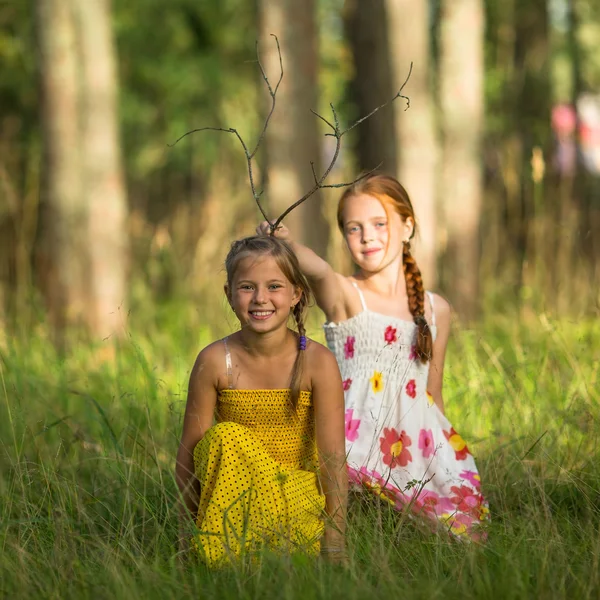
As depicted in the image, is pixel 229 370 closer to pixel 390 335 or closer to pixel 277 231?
pixel 277 231

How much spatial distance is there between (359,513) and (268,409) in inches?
16.6

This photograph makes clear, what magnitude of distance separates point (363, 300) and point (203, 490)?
44.1 inches

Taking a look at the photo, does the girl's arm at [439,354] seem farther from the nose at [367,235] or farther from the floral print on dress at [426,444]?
the nose at [367,235]

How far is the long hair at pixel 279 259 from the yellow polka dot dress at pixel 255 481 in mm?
61

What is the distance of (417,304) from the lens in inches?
152

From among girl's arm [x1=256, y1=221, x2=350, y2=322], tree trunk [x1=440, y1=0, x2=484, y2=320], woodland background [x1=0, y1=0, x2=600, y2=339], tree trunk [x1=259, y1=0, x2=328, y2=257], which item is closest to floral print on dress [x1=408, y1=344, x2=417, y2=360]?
girl's arm [x1=256, y1=221, x2=350, y2=322]

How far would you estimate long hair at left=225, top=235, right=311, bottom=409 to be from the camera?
3.10m

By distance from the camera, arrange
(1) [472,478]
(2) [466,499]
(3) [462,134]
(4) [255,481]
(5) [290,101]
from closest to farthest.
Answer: (4) [255,481] < (2) [466,499] < (1) [472,478] < (5) [290,101] < (3) [462,134]

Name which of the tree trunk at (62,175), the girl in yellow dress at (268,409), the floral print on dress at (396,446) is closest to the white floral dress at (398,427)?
the floral print on dress at (396,446)

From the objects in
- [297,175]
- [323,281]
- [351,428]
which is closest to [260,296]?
[323,281]

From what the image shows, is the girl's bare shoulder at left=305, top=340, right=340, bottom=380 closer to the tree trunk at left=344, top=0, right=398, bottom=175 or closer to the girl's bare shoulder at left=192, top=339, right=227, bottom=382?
the girl's bare shoulder at left=192, top=339, right=227, bottom=382

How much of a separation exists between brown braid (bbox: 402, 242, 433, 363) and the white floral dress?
0.04m

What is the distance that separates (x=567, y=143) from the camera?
10812 mm

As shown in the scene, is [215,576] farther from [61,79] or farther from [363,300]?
[61,79]
